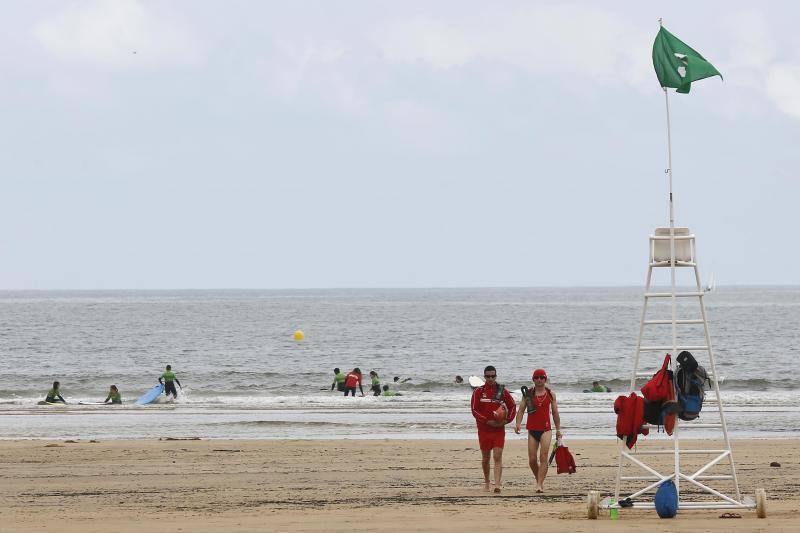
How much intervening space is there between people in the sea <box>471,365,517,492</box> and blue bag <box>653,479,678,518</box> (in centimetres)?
273

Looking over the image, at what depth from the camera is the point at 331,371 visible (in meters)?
50.2

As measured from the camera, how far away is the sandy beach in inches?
422

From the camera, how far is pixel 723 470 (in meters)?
15.2

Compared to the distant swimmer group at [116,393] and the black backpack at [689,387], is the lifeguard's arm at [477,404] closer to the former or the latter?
the black backpack at [689,387]

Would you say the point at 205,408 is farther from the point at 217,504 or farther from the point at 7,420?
the point at 217,504

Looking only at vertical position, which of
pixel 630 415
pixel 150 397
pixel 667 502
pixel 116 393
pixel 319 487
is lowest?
pixel 150 397

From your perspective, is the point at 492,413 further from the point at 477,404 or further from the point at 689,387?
the point at 689,387

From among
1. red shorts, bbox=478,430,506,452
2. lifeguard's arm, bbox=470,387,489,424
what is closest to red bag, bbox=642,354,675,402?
lifeguard's arm, bbox=470,387,489,424

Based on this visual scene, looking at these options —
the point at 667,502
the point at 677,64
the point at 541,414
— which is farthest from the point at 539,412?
the point at 677,64

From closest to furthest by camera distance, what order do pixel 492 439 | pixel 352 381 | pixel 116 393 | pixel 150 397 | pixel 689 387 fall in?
pixel 689 387, pixel 492 439, pixel 116 393, pixel 150 397, pixel 352 381

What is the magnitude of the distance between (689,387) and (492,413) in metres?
3.37

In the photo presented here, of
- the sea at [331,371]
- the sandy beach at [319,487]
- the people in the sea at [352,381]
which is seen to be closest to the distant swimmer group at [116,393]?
the sea at [331,371]

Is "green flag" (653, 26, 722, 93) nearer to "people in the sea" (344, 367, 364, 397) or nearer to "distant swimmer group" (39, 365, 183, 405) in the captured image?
"people in the sea" (344, 367, 364, 397)

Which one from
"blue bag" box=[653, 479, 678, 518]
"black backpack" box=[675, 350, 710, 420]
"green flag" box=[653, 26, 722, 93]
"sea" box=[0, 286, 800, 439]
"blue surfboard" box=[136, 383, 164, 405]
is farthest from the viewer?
"blue surfboard" box=[136, 383, 164, 405]
